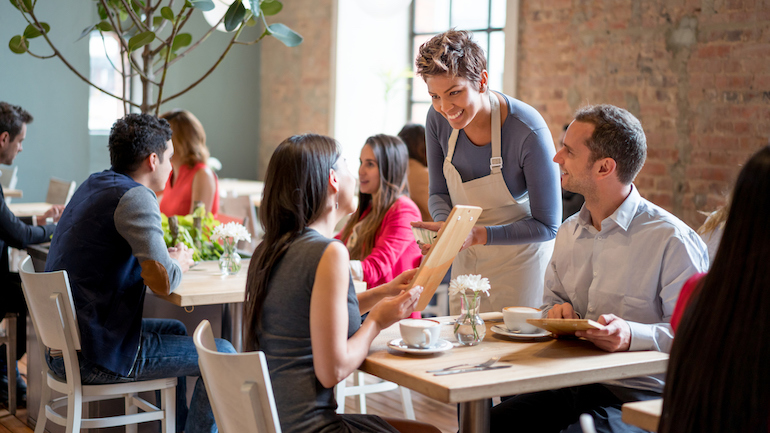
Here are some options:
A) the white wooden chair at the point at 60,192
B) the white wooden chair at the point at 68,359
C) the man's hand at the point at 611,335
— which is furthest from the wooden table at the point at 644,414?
the white wooden chair at the point at 60,192

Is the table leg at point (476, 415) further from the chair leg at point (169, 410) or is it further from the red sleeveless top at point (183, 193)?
the red sleeveless top at point (183, 193)

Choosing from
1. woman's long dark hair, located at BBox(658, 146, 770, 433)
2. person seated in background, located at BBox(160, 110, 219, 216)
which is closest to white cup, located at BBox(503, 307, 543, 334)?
woman's long dark hair, located at BBox(658, 146, 770, 433)

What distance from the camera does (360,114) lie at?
748cm

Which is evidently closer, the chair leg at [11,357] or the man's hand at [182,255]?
the man's hand at [182,255]

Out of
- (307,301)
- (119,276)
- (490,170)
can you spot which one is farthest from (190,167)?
(307,301)

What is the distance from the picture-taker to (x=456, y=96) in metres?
2.28

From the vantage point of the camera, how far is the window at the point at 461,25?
6562 millimetres

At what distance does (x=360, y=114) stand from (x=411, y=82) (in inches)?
24.6

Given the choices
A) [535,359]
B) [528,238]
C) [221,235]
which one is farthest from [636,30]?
[535,359]

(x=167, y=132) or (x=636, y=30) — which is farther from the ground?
(x=636, y=30)

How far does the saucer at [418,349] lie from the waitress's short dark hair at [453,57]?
876mm

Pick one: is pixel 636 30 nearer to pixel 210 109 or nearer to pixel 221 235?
pixel 221 235

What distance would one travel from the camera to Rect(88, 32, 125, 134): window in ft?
24.2

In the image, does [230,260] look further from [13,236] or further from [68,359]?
[13,236]
